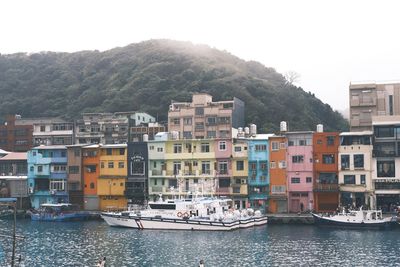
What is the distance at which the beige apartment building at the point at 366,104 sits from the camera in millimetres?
93438

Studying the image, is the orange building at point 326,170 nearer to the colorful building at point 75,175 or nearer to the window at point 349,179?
the window at point 349,179

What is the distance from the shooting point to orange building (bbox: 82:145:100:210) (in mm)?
92238

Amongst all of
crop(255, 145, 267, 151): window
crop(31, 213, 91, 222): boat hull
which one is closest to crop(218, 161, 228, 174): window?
crop(255, 145, 267, 151): window

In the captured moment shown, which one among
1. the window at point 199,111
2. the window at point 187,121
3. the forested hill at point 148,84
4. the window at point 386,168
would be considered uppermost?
the forested hill at point 148,84

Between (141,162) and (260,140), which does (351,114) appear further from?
(141,162)

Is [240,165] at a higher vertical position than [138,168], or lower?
higher

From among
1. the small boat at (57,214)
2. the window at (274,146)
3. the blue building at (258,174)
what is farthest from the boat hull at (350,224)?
the small boat at (57,214)

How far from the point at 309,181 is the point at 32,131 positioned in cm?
5516

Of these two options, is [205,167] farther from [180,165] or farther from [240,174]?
[240,174]

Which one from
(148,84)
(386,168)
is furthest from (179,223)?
(148,84)

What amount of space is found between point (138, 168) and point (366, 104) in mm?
37608

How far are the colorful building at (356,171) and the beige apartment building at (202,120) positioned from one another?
67.6 ft

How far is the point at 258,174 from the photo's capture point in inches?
3317

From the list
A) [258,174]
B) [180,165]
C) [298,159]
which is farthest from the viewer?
[180,165]
